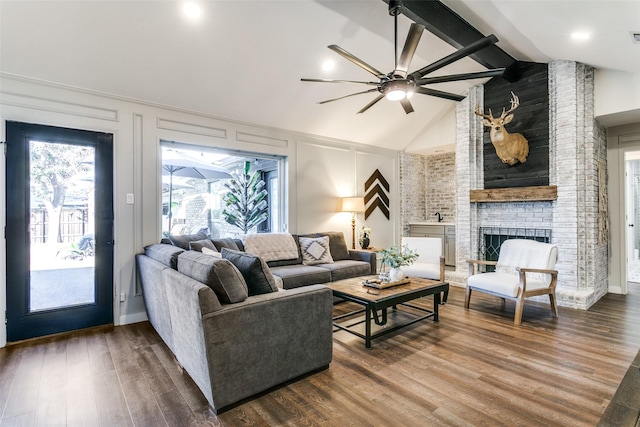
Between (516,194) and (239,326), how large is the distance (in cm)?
449

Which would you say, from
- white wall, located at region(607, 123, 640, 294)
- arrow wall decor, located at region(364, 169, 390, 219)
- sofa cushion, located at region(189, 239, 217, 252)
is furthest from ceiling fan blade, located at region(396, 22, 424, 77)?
white wall, located at region(607, 123, 640, 294)

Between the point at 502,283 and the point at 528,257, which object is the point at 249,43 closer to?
the point at 502,283

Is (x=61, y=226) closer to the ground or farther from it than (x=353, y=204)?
closer to the ground

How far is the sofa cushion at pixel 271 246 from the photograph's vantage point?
437 centimetres

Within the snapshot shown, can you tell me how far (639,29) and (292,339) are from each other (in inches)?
165

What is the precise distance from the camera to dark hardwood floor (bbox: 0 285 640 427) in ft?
6.33

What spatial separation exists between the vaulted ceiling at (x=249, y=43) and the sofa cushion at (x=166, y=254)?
1.84 m

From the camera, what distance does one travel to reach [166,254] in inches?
115

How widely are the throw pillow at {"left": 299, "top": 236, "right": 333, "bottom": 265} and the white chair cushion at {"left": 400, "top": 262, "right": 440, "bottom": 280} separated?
116 cm

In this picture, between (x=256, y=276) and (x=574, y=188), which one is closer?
(x=256, y=276)

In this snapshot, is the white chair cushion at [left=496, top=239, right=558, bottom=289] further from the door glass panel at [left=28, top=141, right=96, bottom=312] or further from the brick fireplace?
the door glass panel at [left=28, top=141, right=96, bottom=312]

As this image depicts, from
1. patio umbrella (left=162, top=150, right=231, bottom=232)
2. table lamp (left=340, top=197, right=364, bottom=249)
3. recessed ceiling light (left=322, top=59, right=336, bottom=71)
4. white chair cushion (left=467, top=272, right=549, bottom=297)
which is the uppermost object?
recessed ceiling light (left=322, top=59, right=336, bottom=71)

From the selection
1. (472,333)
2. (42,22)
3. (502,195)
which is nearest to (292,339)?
(472,333)

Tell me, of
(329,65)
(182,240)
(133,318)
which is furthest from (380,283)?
(133,318)
